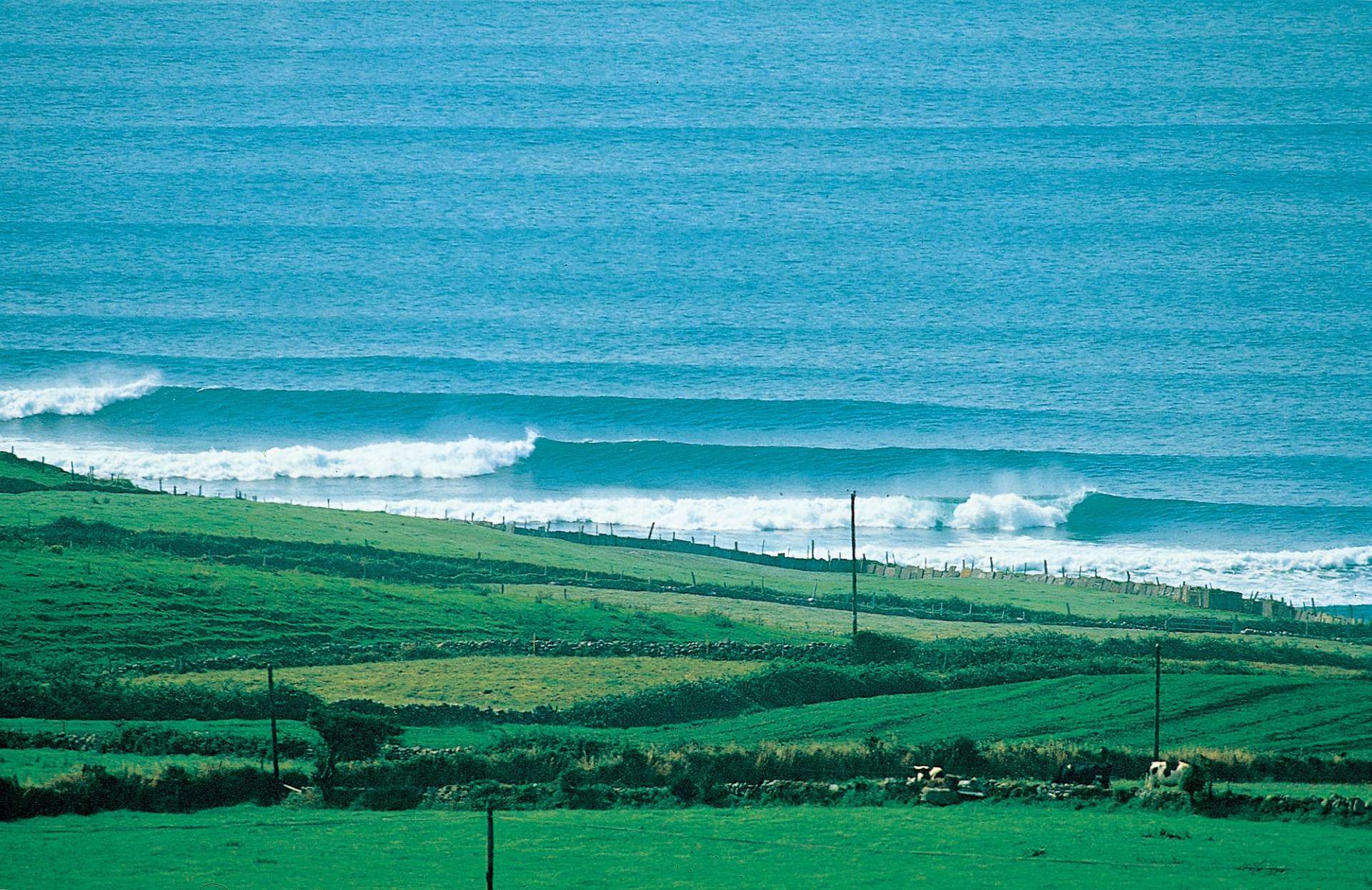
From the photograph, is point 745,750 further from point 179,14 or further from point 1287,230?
point 179,14

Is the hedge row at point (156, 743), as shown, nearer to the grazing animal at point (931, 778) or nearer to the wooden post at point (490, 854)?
the wooden post at point (490, 854)

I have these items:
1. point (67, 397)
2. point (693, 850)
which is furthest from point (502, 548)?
point (67, 397)

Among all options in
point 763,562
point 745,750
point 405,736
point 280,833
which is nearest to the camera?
point 280,833

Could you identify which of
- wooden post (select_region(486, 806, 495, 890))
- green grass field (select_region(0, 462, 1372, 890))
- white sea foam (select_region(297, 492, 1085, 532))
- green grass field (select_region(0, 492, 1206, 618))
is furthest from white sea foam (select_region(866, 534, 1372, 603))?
wooden post (select_region(486, 806, 495, 890))

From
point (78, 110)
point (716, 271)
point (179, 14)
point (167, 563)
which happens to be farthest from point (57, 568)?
point (179, 14)

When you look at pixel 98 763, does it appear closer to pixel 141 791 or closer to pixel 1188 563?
pixel 141 791

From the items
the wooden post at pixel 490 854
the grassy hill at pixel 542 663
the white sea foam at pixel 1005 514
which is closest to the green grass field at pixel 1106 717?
the grassy hill at pixel 542 663
